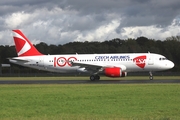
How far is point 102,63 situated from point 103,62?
0.18m

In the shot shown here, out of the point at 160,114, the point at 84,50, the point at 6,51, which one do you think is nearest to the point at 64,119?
the point at 160,114

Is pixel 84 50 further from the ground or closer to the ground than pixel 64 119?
further from the ground

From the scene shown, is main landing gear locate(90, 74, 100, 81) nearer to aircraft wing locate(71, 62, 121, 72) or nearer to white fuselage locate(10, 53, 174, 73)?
aircraft wing locate(71, 62, 121, 72)

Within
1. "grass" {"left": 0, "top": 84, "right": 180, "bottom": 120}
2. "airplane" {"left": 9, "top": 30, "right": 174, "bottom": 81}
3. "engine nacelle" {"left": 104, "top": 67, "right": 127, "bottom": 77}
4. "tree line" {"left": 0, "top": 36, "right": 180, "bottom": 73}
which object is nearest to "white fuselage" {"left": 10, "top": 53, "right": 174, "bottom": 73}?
"airplane" {"left": 9, "top": 30, "right": 174, "bottom": 81}

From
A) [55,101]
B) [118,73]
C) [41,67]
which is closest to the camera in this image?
[55,101]

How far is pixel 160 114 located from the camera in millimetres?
13727

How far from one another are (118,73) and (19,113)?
2750 centimetres

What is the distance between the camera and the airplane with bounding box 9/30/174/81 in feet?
142

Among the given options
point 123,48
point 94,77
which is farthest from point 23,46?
point 123,48

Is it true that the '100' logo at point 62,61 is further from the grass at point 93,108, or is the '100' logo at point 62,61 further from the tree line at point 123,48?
the tree line at point 123,48

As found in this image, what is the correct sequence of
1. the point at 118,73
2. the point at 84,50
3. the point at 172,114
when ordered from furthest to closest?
the point at 84,50
the point at 118,73
the point at 172,114

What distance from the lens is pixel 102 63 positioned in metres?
45.1

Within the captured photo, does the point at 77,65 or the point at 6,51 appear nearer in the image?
the point at 77,65

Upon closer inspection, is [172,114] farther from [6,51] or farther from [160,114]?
[6,51]
